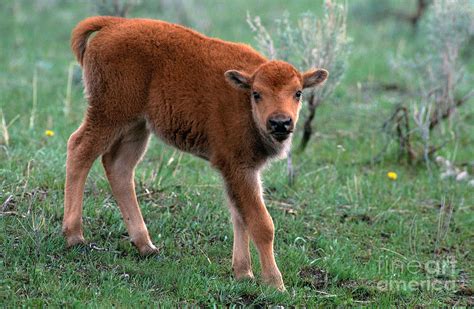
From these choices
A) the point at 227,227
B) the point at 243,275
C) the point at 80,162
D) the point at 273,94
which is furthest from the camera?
the point at 227,227

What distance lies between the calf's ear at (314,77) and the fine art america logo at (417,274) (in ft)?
5.63

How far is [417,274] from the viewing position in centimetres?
688

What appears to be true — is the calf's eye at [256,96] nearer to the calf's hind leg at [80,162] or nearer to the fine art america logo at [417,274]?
the calf's hind leg at [80,162]

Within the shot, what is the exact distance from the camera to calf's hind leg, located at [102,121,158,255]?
670 centimetres

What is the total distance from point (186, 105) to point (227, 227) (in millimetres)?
1467

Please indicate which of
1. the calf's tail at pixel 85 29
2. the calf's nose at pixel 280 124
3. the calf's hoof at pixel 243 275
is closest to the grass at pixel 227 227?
the calf's hoof at pixel 243 275

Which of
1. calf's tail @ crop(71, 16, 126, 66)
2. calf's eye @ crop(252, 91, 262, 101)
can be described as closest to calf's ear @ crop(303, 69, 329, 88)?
calf's eye @ crop(252, 91, 262, 101)

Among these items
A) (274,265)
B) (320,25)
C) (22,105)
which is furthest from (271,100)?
(22,105)

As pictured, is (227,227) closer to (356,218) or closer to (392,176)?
(356,218)

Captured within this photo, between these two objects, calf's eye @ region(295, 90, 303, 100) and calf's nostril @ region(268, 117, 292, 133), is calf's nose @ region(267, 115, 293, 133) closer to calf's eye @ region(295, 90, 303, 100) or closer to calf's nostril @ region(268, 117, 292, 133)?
calf's nostril @ region(268, 117, 292, 133)

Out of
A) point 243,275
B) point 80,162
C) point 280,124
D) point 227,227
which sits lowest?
point 227,227

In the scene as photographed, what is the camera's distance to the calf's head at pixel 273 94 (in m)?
5.80

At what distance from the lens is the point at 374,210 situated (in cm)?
820

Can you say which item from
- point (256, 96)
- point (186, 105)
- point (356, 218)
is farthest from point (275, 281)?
point (356, 218)
